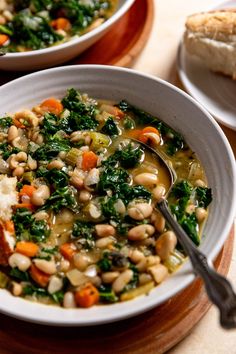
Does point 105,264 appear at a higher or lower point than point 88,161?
lower

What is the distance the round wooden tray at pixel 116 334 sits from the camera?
345 centimetres

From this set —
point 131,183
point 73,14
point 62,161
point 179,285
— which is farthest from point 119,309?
point 73,14

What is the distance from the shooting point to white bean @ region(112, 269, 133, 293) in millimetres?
3352

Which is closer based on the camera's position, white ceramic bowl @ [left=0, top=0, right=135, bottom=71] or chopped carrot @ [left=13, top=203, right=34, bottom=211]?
chopped carrot @ [left=13, top=203, right=34, bottom=211]

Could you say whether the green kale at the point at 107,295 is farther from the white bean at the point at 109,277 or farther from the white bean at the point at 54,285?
the white bean at the point at 54,285

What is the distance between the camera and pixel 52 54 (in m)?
4.79

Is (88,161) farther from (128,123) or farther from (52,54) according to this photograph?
(52,54)

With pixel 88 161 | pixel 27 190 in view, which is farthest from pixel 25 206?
pixel 88 161

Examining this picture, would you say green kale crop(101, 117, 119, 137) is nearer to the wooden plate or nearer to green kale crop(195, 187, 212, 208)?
green kale crop(195, 187, 212, 208)

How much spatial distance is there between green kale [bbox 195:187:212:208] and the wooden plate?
5.82 ft

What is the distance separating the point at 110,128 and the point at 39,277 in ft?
4.28

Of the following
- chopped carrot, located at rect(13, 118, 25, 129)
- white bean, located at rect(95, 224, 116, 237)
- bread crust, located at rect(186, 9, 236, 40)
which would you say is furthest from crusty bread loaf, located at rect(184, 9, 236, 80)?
white bean, located at rect(95, 224, 116, 237)

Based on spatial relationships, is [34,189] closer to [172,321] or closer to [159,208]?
[159,208]

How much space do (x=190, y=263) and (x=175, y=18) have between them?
10.4 ft
